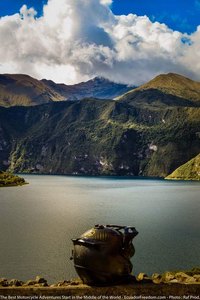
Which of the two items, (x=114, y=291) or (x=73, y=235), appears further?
(x=73, y=235)

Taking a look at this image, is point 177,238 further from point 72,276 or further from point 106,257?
point 106,257

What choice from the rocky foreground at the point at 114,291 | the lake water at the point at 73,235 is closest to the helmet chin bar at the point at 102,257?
the rocky foreground at the point at 114,291

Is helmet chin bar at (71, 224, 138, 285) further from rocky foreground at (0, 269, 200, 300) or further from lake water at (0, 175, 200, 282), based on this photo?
lake water at (0, 175, 200, 282)

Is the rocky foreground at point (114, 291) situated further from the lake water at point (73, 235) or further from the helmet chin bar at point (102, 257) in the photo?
the lake water at point (73, 235)

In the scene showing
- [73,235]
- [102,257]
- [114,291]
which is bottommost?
[73,235]

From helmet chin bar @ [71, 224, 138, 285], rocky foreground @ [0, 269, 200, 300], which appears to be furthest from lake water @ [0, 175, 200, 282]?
helmet chin bar @ [71, 224, 138, 285]

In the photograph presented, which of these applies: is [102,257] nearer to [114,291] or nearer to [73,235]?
[114,291]

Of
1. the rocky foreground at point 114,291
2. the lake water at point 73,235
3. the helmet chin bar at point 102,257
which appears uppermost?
the helmet chin bar at point 102,257

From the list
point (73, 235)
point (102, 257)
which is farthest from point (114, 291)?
point (73, 235)
